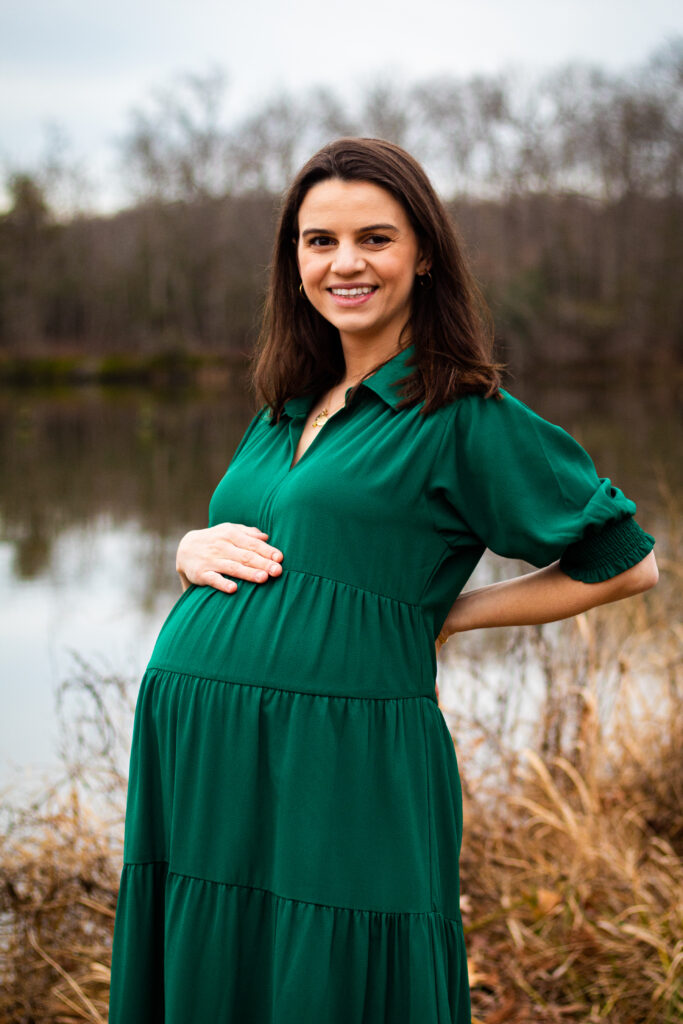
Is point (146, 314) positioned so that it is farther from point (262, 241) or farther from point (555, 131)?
point (555, 131)

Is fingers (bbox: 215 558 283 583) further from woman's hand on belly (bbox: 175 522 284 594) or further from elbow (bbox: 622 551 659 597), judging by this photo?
elbow (bbox: 622 551 659 597)

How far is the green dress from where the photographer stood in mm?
1637

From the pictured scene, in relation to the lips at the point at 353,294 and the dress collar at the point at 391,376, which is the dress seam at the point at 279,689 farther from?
the lips at the point at 353,294

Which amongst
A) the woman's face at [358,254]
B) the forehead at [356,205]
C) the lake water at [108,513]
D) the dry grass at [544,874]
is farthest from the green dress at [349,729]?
the lake water at [108,513]

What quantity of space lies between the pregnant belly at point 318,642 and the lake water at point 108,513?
6.28 ft

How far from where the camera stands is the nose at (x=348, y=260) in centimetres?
181

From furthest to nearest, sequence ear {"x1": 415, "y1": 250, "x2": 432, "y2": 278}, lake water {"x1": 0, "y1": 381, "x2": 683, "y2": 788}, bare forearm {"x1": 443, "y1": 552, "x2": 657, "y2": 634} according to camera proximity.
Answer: lake water {"x1": 0, "y1": 381, "x2": 683, "y2": 788}
ear {"x1": 415, "y1": 250, "x2": 432, "y2": 278}
bare forearm {"x1": 443, "y1": 552, "x2": 657, "y2": 634}

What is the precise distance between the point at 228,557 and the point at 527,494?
56 centimetres

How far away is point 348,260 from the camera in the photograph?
1.81 meters

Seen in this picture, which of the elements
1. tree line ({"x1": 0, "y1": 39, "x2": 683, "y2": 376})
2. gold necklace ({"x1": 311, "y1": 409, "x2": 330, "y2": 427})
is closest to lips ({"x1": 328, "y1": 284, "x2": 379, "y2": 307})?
gold necklace ({"x1": 311, "y1": 409, "x2": 330, "y2": 427})

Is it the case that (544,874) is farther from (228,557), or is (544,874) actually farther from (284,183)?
(284,183)

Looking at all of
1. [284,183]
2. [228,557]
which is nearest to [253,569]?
[228,557]

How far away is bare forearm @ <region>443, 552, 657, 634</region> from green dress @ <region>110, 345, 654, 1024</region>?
3cm

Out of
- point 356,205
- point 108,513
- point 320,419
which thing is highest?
point 108,513
